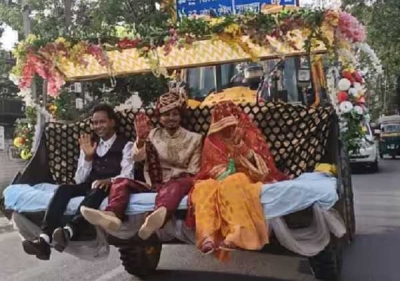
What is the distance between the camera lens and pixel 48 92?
7.38m

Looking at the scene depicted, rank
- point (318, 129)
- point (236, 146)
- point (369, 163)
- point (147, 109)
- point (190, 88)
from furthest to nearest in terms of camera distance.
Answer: point (369, 163)
point (190, 88)
point (147, 109)
point (318, 129)
point (236, 146)

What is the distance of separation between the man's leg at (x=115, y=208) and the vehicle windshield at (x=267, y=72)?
302cm

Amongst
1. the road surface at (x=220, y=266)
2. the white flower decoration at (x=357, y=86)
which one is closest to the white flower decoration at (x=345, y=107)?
the white flower decoration at (x=357, y=86)

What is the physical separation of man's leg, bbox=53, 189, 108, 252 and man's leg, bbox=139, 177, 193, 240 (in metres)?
0.52

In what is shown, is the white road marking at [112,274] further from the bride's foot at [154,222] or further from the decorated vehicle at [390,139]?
the decorated vehicle at [390,139]

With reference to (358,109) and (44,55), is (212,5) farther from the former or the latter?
(44,55)

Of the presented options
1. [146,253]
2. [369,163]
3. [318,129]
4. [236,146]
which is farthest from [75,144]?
[369,163]

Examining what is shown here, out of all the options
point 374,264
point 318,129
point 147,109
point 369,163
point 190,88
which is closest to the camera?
point 318,129

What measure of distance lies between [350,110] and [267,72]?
1.18 metres

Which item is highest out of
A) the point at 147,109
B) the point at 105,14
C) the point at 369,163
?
the point at 105,14

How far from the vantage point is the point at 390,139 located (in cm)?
3169

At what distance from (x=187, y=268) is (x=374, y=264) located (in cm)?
199

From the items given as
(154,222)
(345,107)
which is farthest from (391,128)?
(154,222)

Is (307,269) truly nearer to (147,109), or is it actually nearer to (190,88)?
(147,109)
